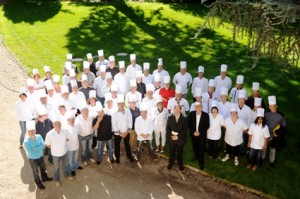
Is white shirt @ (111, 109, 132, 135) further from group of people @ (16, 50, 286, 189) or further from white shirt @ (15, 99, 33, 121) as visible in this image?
white shirt @ (15, 99, 33, 121)

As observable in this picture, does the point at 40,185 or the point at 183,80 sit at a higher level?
the point at 183,80

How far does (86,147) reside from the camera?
10781 millimetres

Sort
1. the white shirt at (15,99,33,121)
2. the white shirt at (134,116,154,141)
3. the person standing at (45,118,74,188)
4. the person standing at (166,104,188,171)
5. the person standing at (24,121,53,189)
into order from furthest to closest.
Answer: the white shirt at (15,99,33,121) → the white shirt at (134,116,154,141) → the person standing at (166,104,188,171) → the person standing at (45,118,74,188) → the person standing at (24,121,53,189)

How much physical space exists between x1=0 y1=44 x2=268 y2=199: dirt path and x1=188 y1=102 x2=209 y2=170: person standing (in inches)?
24.1

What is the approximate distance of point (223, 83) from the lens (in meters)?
12.7

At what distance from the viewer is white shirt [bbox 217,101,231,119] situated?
1116 cm

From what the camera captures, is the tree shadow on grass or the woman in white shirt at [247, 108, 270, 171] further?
the tree shadow on grass

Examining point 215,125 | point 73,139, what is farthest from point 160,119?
point 73,139

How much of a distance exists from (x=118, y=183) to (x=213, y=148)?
2.87 meters

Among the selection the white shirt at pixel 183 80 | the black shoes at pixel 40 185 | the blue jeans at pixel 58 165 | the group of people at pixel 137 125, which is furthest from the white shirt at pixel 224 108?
the black shoes at pixel 40 185

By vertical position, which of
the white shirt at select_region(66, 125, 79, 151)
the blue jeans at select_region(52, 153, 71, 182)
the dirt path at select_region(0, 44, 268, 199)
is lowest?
the dirt path at select_region(0, 44, 268, 199)

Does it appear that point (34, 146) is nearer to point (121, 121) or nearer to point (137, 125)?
point (121, 121)

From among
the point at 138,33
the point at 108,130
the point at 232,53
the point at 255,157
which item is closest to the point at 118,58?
the point at 138,33

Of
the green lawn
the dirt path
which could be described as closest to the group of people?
the dirt path
